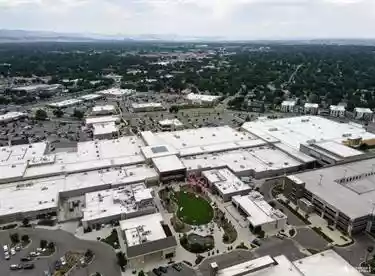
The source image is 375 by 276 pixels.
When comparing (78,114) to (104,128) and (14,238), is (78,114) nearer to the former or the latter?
(104,128)

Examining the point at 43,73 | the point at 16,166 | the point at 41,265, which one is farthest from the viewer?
the point at 43,73

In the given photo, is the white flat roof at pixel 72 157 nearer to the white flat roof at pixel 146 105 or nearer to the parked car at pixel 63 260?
the parked car at pixel 63 260

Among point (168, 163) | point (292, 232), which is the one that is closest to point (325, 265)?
point (292, 232)

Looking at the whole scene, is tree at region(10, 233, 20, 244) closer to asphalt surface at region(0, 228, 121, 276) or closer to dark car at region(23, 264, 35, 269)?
asphalt surface at region(0, 228, 121, 276)

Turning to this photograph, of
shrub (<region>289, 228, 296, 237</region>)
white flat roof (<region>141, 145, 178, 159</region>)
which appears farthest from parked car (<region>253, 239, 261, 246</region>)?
white flat roof (<region>141, 145, 178, 159</region>)

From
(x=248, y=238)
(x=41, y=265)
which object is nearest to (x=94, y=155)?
(x=41, y=265)

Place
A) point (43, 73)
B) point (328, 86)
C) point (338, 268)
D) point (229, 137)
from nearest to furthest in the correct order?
point (338, 268), point (229, 137), point (328, 86), point (43, 73)

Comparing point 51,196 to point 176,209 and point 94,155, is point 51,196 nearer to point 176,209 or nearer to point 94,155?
point 94,155
